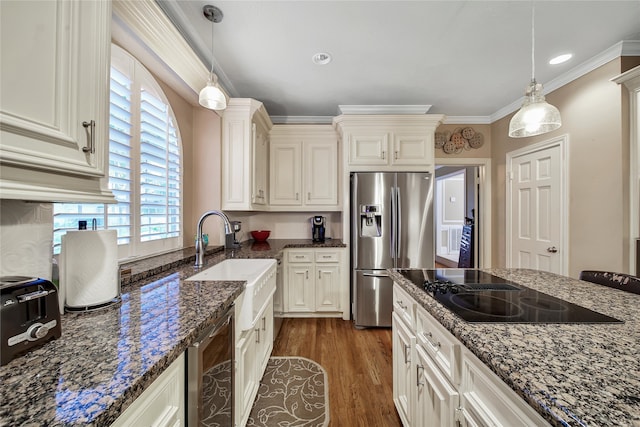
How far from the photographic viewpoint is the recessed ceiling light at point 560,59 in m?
2.11

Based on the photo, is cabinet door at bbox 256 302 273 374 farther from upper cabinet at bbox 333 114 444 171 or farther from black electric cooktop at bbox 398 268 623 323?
upper cabinet at bbox 333 114 444 171

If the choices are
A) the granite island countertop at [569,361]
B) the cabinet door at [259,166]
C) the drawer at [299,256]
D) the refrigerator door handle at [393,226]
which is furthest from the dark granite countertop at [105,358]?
the refrigerator door handle at [393,226]

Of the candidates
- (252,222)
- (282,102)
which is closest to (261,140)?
(282,102)

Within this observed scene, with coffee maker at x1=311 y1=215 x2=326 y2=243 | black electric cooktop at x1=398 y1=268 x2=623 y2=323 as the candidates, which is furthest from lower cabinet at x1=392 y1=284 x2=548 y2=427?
coffee maker at x1=311 y1=215 x2=326 y2=243

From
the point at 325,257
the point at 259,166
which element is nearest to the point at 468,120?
the point at 325,257

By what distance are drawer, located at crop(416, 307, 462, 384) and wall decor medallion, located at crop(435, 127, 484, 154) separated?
9.49 feet

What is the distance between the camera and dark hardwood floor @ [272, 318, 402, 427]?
1.62 meters

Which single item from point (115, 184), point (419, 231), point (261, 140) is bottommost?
point (419, 231)

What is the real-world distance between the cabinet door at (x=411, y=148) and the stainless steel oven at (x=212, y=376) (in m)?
2.55

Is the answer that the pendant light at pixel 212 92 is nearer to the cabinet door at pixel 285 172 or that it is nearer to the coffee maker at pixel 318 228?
the cabinet door at pixel 285 172

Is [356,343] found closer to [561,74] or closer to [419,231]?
[419,231]

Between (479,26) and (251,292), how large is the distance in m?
2.37

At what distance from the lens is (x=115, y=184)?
150cm

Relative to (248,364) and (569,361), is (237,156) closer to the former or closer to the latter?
(248,364)
